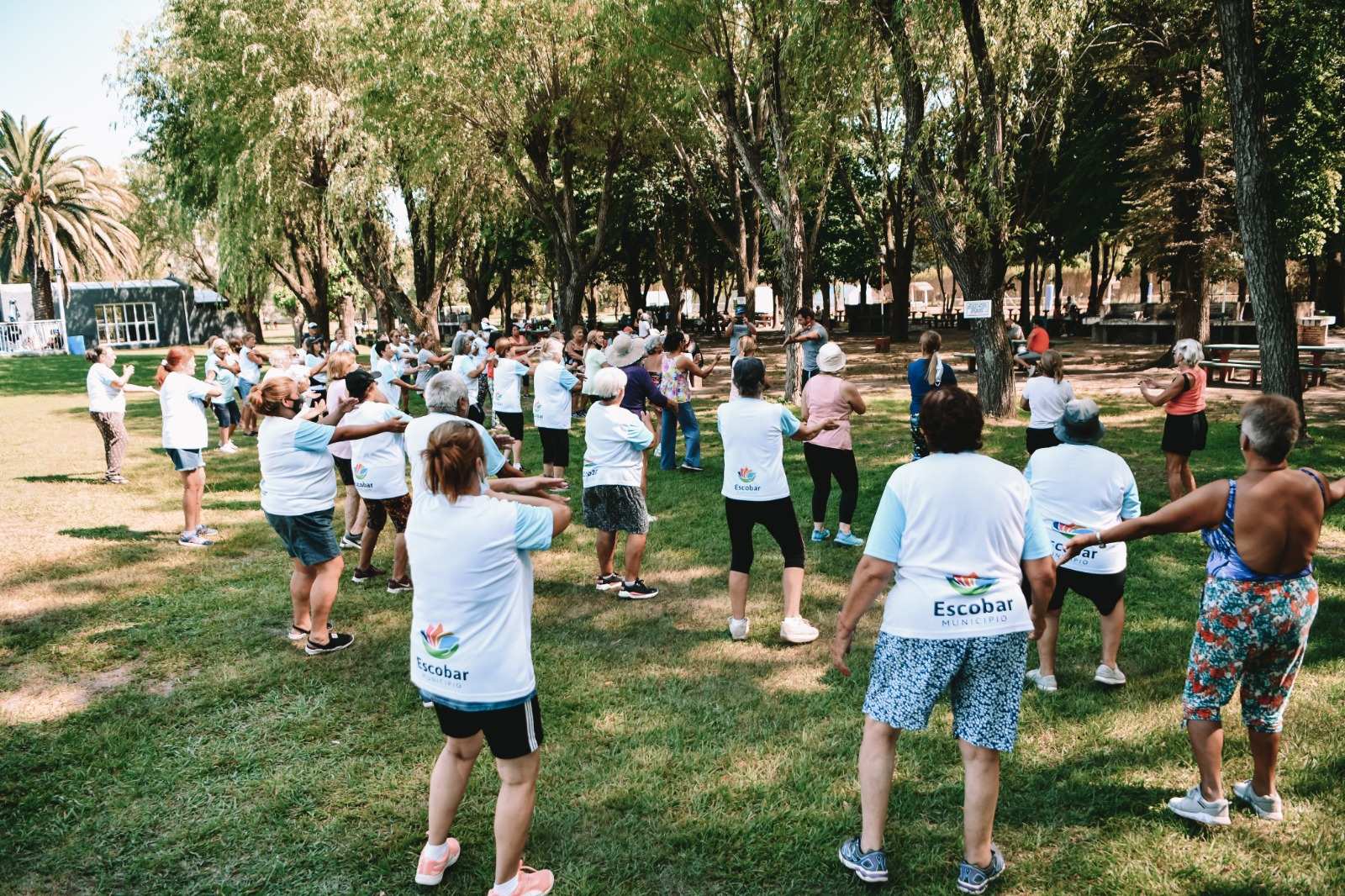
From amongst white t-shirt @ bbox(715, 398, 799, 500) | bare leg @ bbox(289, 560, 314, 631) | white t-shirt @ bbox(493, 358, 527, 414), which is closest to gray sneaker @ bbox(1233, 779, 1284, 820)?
white t-shirt @ bbox(715, 398, 799, 500)

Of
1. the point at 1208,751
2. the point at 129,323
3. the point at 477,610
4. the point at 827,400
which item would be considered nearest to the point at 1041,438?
the point at 827,400

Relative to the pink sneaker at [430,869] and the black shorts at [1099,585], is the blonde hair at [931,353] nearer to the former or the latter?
the black shorts at [1099,585]

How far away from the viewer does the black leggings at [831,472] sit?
24.3ft

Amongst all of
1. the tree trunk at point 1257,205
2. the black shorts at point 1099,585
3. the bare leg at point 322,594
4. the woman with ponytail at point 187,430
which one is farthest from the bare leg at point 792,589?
the tree trunk at point 1257,205

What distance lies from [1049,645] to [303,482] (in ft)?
15.4

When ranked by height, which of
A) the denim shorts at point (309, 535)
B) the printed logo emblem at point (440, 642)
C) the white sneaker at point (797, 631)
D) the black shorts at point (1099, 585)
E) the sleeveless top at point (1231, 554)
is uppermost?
the sleeveless top at point (1231, 554)

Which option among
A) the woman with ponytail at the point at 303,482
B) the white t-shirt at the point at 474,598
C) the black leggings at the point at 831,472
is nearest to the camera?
the white t-shirt at the point at 474,598

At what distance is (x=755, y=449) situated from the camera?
17.9ft

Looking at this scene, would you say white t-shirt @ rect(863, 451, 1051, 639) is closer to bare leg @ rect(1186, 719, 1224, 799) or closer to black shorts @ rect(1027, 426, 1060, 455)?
bare leg @ rect(1186, 719, 1224, 799)

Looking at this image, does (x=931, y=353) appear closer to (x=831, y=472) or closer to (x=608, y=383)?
(x=831, y=472)

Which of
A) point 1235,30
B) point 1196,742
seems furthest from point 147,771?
point 1235,30

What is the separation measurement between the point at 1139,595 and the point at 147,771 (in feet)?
21.4

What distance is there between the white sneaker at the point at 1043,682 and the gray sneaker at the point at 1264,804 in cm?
114

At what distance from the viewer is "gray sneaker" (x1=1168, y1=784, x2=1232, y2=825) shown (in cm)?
360
